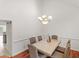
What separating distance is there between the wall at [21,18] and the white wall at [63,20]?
0.80 metres

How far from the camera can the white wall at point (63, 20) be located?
215 inches

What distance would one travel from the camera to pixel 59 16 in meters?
6.16

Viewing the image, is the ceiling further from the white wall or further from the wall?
the wall

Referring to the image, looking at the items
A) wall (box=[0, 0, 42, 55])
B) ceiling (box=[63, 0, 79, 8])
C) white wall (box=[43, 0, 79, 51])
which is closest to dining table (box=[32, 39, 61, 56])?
wall (box=[0, 0, 42, 55])

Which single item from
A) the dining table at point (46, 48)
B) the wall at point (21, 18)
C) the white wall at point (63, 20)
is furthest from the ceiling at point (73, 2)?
the dining table at point (46, 48)

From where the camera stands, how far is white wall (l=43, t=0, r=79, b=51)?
5448mm

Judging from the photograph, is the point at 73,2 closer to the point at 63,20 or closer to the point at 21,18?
the point at 63,20

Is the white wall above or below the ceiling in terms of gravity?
below

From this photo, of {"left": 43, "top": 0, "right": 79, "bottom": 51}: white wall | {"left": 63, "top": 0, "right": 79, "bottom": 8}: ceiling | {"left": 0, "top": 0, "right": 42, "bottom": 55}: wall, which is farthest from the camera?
{"left": 43, "top": 0, "right": 79, "bottom": 51}: white wall

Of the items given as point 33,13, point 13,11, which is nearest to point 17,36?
point 13,11

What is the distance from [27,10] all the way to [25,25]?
33.7 inches

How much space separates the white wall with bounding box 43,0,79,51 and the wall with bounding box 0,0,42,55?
0.80 meters

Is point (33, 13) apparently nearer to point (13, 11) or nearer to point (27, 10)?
point (27, 10)

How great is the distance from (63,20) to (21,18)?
2.50m
